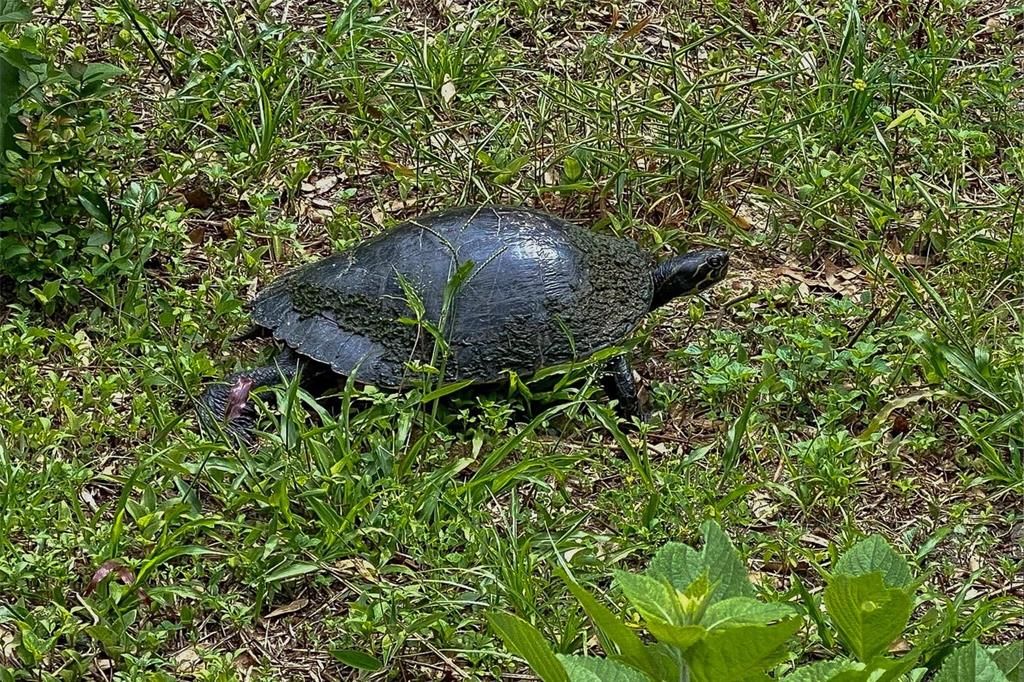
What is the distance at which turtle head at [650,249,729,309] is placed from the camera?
369cm

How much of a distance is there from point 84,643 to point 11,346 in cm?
110

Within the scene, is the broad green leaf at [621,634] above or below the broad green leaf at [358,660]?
above

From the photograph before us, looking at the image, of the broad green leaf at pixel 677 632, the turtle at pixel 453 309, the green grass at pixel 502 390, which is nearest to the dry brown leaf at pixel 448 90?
the green grass at pixel 502 390

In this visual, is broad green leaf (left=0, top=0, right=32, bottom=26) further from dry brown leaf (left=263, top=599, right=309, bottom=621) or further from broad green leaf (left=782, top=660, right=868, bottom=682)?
broad green leaf (left=782, top=660, right=868, bottom=682)

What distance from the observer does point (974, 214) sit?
13.5ft

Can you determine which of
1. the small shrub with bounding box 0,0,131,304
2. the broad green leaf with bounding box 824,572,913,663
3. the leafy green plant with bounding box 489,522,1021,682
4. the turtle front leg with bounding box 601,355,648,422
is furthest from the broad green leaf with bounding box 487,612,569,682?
the small shrub with bounding box 0,0,131,304

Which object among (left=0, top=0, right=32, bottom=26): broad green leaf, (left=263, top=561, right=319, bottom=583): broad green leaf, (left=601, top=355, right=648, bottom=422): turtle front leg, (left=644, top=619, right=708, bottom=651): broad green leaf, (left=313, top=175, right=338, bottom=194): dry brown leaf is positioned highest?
(left=0, top=0, right=32, bottom=26): broad green leaf

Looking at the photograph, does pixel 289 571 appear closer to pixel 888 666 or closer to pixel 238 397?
pixel 238 397

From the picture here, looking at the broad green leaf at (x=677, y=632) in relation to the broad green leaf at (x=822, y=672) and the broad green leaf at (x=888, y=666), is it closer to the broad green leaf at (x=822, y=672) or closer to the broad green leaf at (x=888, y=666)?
the broad green leaf at (x=822, y=672)

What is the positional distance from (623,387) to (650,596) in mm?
1890

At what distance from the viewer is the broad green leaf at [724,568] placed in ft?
6.06

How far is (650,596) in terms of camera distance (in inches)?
62.6

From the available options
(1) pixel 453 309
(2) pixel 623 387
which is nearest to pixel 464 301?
(1) pixel 453 309

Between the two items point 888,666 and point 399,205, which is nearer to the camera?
point 888,666
